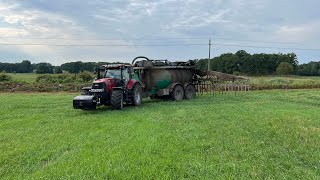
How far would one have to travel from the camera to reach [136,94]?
19.9 meters

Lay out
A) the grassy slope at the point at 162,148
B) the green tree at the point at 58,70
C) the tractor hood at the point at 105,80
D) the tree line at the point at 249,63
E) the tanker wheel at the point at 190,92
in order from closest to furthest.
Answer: the grassy slope at the point at 162,148 < the tractor hood at the point at 105,80 < the tanker wheel at the point at 190,92 < the green tree at the point at 58,70 < the tree line at the point at 249,63

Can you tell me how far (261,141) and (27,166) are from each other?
18.6 ft

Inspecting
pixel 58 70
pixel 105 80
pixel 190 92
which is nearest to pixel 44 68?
pixel 58 70

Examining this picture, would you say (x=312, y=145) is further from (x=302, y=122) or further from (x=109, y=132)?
(x=109, y=132)

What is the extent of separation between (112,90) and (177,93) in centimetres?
735

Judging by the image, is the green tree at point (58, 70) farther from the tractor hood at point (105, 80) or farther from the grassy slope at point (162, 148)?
the grassy slope at point (162, 148)

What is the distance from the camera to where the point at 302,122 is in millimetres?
12492

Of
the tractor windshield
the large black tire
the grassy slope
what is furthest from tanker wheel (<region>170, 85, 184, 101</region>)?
the grassy slope

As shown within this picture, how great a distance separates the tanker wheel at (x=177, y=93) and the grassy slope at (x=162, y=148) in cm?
1031

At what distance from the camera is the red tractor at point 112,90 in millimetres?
16625

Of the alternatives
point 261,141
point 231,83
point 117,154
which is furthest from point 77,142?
point 231,83

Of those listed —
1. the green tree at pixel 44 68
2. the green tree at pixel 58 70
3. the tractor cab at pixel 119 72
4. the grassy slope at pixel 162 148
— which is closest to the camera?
the grassy slope at pixel 162 148

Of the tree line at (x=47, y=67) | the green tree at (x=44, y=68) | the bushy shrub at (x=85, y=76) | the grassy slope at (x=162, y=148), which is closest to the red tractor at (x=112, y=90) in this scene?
the grassy slope at (x=162, y=148)

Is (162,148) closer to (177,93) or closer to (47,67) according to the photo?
(177,93)
